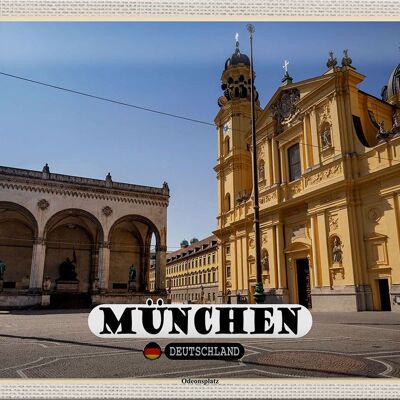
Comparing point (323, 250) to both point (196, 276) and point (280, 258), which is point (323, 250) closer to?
point (280, 258)

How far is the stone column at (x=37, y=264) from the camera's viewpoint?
107ft

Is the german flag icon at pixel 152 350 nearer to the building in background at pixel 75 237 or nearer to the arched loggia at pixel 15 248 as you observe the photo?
the building in background at pixel 75 237

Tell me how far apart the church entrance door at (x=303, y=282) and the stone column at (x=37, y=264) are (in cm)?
2218

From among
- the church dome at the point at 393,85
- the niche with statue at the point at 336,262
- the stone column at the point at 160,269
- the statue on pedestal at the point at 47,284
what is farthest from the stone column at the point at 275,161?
the statue on pedestal at the point at 47,284

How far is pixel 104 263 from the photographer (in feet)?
118

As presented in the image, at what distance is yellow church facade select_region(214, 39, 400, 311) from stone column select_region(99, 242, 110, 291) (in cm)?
1116

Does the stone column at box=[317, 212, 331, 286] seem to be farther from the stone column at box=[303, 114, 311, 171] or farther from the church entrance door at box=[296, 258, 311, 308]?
the stone column at box=[303, 114, 311, 171]

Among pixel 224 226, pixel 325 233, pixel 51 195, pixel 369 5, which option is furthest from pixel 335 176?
pixel 51 195

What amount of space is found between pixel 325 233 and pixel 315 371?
67.6 ft

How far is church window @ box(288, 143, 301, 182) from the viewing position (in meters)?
26.6

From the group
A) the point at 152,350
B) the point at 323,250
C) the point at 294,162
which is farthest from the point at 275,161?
the point at 152,350

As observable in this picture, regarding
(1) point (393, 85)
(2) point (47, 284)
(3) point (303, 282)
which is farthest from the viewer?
(1) point (393, 85)

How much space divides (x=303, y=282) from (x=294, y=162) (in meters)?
8.62

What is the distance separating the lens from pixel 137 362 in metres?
3.26
